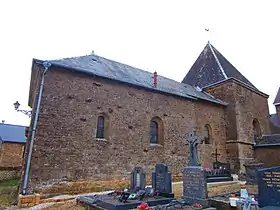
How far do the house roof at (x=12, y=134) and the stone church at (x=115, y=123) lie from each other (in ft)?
43.1

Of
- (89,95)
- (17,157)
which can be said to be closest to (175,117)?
(89,95)

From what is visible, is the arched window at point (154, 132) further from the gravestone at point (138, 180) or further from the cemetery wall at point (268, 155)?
the cemetery wall at point (268, 155)

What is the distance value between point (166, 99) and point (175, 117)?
4.01 feet

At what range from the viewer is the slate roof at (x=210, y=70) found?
17.7 meters

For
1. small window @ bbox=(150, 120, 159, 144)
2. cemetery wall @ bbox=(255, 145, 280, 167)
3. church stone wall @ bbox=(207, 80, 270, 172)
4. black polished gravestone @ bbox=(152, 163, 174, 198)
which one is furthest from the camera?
church stone wall @ bbox=(207, 80, 270, 172)

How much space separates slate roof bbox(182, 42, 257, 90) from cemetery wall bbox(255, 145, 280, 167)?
→ 5.34 meters

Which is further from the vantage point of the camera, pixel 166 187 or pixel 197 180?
pixel 166 187

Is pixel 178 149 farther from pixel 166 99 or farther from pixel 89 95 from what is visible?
pixel 89 95

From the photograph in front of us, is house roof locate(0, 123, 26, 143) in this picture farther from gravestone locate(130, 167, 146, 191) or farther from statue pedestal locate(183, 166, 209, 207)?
statue pedestal locate(183, 166, 209, 207)

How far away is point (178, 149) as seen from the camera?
12.8 m

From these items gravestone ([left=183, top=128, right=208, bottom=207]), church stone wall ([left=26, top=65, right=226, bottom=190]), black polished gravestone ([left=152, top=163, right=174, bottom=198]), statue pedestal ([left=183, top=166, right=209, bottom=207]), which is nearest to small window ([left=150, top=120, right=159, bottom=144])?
church stone wall ([left=26, top=65, right=226, bottom=190])

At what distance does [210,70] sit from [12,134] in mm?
22593

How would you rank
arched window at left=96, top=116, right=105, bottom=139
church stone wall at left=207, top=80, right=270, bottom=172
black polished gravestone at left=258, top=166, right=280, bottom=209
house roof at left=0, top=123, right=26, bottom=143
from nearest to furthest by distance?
black polished gravestone at left=258, top=166, right=280, bottom=209, arched window at left=96, top=116, right=105, bottom=139, church stone wall at left=207, top=80, right=270, bottom=172, house roof at left=0, top=123, right=26, bottom=143

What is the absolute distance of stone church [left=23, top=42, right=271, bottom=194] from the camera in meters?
8.88
